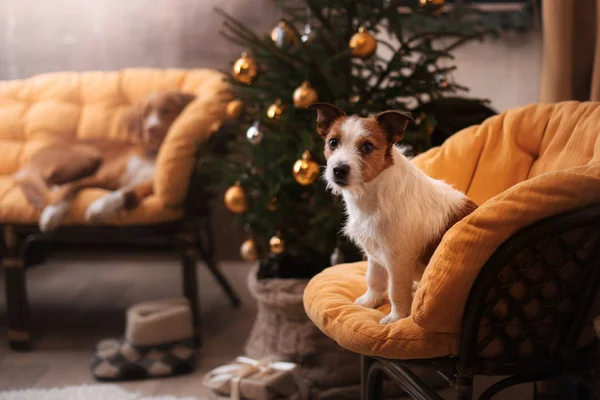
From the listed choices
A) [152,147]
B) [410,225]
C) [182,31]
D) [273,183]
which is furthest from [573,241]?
[182,31]

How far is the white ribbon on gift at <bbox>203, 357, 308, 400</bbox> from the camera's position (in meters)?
1.80

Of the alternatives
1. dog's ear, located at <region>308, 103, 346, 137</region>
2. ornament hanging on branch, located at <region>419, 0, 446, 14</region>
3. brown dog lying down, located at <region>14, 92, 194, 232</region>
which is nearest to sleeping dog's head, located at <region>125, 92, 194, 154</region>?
brown dog lying down, located at <region>14, 92, 194, 232</region>

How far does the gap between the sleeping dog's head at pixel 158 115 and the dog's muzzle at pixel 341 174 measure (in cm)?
157

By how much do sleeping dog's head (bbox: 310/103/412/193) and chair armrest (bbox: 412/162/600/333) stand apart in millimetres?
226

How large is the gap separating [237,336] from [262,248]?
438mm

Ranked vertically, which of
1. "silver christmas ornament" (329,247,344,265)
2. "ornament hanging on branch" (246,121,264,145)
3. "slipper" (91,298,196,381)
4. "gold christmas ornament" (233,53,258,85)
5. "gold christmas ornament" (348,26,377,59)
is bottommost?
"slipper" (91,298,196,381)

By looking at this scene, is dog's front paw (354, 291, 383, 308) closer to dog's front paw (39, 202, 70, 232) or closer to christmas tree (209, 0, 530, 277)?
christmas tree (209, 0, 530, 277)

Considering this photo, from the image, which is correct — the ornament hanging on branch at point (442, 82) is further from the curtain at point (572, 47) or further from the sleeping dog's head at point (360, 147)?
the sleeping dog's head at point (360, 147)

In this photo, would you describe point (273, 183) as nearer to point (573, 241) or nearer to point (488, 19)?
point (573, 241)

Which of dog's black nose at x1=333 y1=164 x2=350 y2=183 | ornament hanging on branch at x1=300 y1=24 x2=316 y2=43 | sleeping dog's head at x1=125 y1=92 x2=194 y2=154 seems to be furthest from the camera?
sleeping dog's head at x1=125 y1=92 x2=194 y2=154

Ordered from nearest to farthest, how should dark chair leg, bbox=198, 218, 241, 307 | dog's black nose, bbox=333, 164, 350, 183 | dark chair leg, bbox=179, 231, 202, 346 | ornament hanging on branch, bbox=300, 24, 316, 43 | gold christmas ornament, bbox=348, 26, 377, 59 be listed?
dog's black nose, bbox=333, 164, 350, 183 < gold christmas ornament, bbox=348, 26, 377, 59 < ornament hanging on branch, bbox=300, 24, 316, 43 < dark chair leg, bbox=179, 231, 202, 346 < dark chair leg, bbox=198, 218, 241, 307

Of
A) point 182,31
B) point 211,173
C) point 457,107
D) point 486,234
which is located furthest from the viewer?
point 182,31

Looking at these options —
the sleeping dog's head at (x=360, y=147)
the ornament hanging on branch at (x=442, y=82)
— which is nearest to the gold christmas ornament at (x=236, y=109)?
the ornament hanging on branch at (x=442, y=82)

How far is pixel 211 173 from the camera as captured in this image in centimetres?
251
